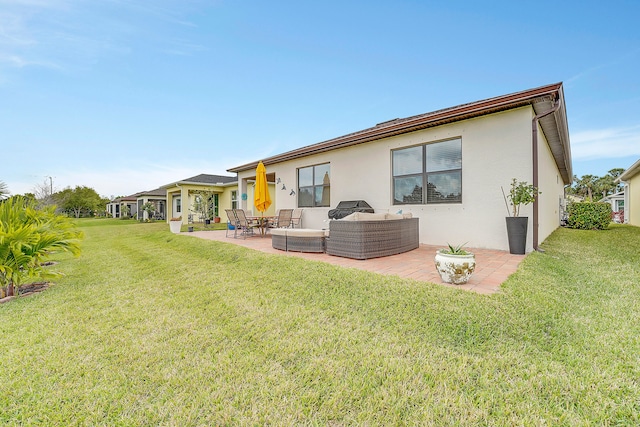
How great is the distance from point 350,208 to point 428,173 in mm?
2437

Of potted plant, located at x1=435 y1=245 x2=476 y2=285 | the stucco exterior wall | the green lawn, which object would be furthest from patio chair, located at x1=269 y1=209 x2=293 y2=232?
the stucco exterior wall

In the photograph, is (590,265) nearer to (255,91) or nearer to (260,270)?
(260,270)

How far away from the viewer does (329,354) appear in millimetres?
2311

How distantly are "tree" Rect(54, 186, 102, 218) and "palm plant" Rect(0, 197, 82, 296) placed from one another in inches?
1686

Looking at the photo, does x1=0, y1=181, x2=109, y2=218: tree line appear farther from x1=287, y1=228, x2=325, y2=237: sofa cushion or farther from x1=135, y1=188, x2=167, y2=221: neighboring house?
x1=287, y1=228, x2=325, y2=237: sofa cushion

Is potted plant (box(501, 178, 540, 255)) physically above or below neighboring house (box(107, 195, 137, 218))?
below

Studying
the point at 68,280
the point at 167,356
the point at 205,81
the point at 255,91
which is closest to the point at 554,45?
the point at 255,91

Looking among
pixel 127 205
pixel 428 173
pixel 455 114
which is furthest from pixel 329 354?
pixel 127 205

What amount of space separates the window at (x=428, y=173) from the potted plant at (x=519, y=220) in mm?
1264

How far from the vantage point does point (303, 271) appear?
4.46 meters

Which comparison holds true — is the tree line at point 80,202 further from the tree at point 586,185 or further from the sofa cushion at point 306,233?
the tree at point 586,185

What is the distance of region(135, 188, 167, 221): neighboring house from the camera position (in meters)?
25.7

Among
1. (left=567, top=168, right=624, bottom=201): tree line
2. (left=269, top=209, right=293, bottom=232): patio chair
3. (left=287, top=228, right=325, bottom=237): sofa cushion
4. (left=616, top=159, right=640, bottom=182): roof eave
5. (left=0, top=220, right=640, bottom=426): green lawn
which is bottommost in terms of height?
(left=0, top=220, right=640, bottom=426): green lawn

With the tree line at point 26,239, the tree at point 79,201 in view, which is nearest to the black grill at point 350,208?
the tree line at point 26,239
